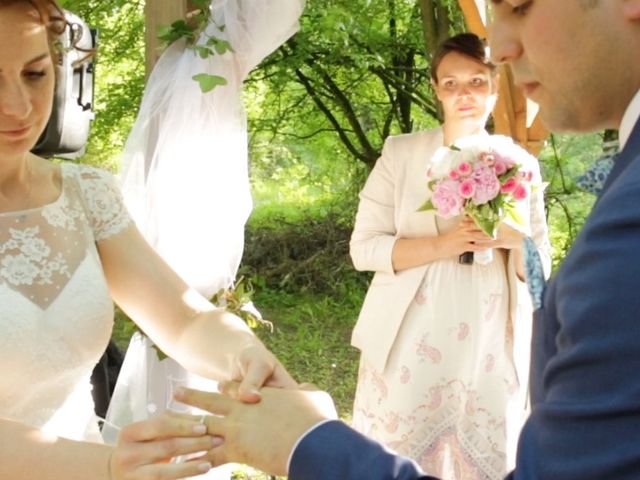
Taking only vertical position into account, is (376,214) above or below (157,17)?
below

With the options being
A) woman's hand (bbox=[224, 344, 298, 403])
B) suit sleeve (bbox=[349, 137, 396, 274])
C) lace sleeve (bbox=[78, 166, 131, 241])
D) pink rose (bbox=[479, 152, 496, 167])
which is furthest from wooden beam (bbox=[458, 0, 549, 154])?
woman's hand (bbox=[224, 344, 298, 403])

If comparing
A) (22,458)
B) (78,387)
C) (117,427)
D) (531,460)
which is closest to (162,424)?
(22,458)

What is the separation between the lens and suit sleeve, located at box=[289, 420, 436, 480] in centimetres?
127

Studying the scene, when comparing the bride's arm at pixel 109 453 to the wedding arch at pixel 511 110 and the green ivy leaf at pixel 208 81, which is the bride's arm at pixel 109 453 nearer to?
the green ivy leaf at pixel 208 81

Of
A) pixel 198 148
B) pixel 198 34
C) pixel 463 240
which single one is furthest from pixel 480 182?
pixel 198 34

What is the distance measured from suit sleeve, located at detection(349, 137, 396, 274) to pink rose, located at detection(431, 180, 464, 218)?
41cm

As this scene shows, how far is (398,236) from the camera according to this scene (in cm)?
360

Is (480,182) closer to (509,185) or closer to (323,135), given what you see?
(509,185)

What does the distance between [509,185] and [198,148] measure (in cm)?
116

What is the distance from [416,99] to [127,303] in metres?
6.79

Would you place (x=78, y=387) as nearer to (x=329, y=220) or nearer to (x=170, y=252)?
(x=170, y=252)

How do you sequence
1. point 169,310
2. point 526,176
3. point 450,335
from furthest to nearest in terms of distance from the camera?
point 450,335
point 526,176
point 169,310

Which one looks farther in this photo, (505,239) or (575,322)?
(505,239)

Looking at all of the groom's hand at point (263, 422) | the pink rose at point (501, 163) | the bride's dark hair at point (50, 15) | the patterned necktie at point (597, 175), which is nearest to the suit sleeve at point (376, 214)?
the pink rose at point (501, 163)
